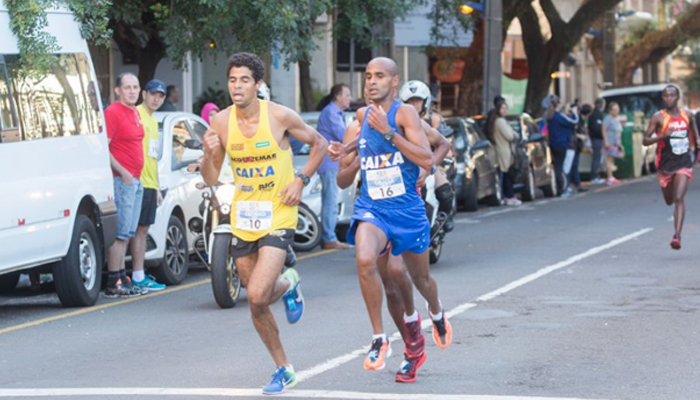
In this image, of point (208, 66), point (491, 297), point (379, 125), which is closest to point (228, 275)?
point (491, 297)

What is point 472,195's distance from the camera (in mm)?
23219

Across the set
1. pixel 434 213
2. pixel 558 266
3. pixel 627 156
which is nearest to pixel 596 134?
pixel 627 156

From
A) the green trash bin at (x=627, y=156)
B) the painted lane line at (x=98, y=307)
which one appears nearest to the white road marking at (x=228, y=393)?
the painted lane line at (x=98, y=307)

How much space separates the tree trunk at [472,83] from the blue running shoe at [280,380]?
79.5ft

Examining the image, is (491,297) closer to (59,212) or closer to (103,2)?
(59,212)

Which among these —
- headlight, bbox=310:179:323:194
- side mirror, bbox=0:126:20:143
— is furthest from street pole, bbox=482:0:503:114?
side mirror, bbox=0:126:20:143

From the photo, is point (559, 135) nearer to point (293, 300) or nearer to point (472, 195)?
point (472, 195)

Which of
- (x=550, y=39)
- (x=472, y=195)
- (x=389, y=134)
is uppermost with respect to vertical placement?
(x=550, y=39)

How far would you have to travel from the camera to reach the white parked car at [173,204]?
Answer: 538 inches

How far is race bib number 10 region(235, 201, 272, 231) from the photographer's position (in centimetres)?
808

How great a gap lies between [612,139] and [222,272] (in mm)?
21107

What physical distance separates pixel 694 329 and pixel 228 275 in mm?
3695

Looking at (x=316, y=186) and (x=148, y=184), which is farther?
(x=316, y=186)

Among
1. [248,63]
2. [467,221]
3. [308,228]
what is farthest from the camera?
[467,221]
